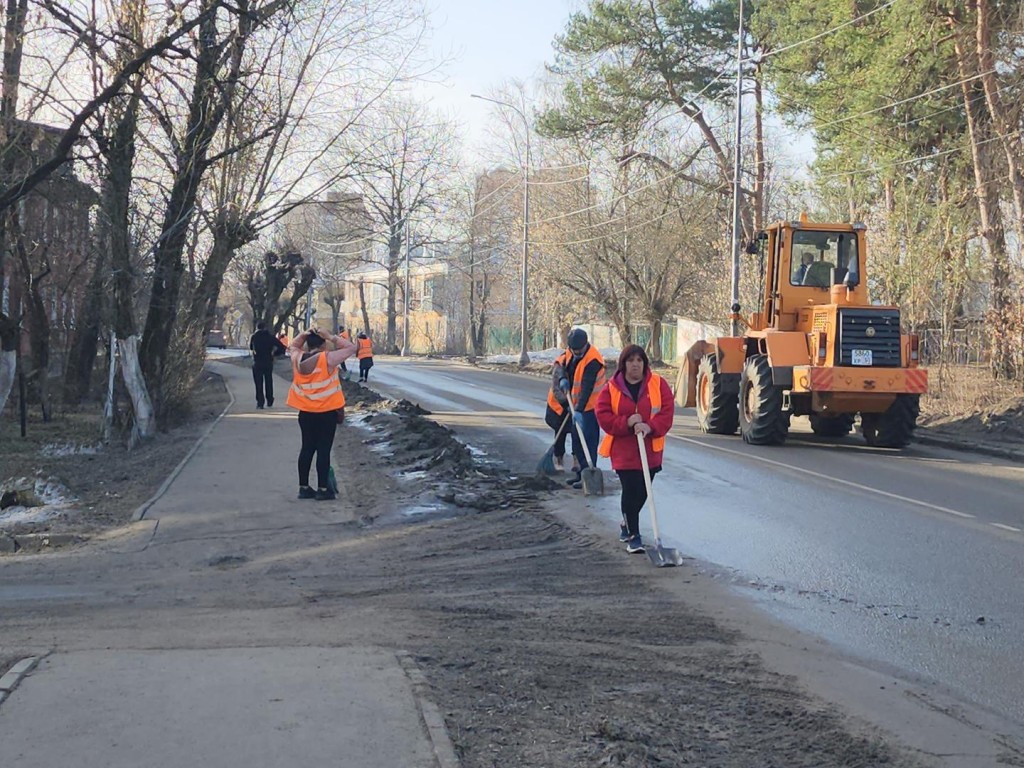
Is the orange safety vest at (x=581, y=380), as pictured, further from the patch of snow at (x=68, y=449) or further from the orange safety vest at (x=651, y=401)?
the patch of snow at (x=68, y=449)

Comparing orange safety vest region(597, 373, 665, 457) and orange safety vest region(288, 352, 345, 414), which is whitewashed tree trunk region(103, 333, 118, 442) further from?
orange safety vest region(597, 373, 665, 457)

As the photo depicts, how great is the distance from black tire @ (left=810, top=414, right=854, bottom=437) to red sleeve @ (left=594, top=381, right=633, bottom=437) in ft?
36.0

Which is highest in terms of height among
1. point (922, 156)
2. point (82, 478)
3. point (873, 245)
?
point (922, 156)

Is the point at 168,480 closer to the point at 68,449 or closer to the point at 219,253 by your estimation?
the point at 68,449

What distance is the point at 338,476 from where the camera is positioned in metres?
13.5

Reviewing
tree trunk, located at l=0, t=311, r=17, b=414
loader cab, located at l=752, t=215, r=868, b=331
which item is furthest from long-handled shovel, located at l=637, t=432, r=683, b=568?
tree trunk, located at l=0, t=311, r=17, b=414

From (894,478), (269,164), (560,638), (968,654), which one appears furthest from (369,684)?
(269,164)

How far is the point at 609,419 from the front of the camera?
8.67m

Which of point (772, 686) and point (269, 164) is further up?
point (269, 164)

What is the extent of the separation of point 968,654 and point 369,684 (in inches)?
131

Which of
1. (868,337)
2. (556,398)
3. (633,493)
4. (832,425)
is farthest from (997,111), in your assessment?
(633,493)

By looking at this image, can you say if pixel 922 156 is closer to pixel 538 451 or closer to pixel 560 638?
Answer: pixel 538 451

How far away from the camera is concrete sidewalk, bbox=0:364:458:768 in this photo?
4.31 m

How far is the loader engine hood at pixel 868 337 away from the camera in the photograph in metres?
16.2
